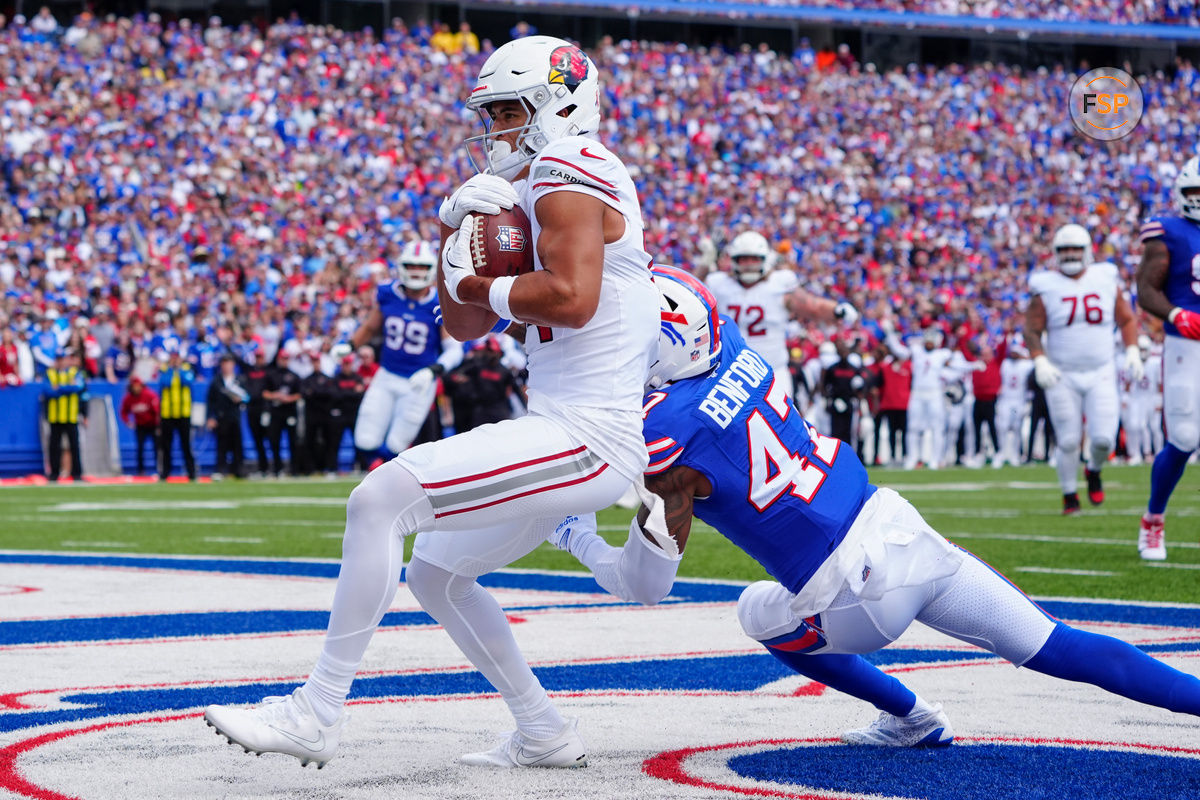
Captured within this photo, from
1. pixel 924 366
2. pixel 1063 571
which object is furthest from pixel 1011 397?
pixel 1063 571

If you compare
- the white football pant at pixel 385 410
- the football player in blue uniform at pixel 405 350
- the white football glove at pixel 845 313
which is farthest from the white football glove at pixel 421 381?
the white football glove at pixel 845 313

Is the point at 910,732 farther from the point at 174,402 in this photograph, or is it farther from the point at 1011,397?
the point at 1011,397

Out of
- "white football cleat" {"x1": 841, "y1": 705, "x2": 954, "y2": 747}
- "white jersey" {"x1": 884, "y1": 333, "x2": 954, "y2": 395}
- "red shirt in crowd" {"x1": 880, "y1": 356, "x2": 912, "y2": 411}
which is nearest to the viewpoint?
"white football cleat" {"x1": 841, "y1": 705, "x2": 954, "y2": 747}

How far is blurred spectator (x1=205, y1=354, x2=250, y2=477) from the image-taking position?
18781 millimetres

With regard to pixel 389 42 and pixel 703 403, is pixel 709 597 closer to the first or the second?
pixel 703 403

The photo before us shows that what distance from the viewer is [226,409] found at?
1883 cm

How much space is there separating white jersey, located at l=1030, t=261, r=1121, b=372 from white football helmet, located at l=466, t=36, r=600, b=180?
7.69m

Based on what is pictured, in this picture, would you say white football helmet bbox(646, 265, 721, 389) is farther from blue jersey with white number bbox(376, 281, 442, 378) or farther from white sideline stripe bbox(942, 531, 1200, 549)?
blue jersey with white number bbox(376, 281, 442, 378)

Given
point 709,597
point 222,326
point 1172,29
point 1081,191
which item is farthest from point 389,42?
point 709,597

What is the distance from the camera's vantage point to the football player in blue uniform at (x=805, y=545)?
3.29 meters

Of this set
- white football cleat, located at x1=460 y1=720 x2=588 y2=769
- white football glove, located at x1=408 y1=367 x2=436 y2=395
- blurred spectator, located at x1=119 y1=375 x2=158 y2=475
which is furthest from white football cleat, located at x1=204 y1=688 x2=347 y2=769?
blurred spectator, located at x1=119 y1=375 x2=158 y2=475

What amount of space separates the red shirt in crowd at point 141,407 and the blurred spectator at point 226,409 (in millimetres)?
711

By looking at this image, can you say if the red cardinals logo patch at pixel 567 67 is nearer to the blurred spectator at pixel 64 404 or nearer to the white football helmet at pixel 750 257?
the white football helmet at pixel 750 257

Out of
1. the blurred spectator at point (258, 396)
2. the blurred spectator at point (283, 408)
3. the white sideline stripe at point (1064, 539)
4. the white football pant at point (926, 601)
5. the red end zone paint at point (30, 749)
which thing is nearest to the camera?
the red end zone paint at point (30, 749)
